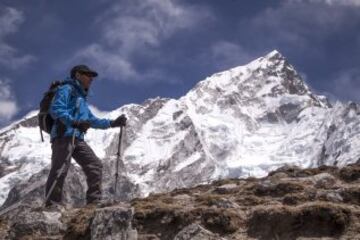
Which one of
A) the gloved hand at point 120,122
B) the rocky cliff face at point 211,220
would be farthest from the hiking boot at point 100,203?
the gloved hand at point 120,122

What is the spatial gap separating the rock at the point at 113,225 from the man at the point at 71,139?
9.23 ft

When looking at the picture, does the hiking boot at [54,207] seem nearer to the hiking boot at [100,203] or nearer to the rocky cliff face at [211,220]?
the rocky cliff face at [211,220]

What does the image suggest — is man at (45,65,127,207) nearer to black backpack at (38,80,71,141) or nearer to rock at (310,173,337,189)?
black backpack at (38,80,71,141)

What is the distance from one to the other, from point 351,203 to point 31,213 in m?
5.38

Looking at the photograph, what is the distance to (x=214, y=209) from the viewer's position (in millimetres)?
10539

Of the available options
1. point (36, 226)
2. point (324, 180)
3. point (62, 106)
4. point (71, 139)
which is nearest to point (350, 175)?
point (324, 180)

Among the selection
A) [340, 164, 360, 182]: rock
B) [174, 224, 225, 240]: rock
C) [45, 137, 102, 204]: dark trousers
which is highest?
[340, 164, 360, 182]: rock

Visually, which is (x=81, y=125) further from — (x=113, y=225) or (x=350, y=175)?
(x=350, y=175)

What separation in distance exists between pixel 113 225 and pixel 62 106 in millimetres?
3778

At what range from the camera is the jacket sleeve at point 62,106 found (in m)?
12.7

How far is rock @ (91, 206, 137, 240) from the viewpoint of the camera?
31.9ft

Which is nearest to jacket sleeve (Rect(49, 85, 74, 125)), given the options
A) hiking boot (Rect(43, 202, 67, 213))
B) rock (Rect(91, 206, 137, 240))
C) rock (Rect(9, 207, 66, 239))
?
hiking boot (Rect(43, 202, 67, 213))

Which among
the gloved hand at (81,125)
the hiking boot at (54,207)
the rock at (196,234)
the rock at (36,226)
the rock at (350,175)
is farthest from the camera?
the rock at (350,175)

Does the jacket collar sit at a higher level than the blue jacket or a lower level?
higher
